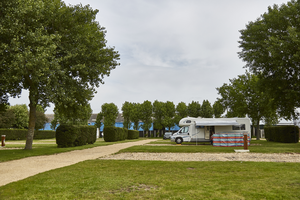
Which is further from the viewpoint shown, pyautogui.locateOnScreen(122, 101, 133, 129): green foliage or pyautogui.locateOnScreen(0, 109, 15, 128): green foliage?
pyautogui.locateOnScreen(122, 101, 133, 129): green foliage

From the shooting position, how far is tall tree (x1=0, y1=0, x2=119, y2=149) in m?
11.8

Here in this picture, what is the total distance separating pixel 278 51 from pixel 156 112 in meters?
49.1

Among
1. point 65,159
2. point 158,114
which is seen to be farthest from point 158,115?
point 65,159

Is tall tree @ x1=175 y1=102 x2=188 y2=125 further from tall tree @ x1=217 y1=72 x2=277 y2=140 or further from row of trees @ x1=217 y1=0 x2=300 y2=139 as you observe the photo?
row of trees @ x1=217 y1=0 x2=300 y2=139

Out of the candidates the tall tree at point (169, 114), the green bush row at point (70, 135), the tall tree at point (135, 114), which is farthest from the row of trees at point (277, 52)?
the tall tree at point (135, 114)

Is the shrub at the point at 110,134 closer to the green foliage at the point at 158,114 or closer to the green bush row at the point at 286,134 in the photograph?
the green bush row at the point at 286,134

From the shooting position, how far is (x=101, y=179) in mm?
5797

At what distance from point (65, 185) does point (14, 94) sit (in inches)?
463

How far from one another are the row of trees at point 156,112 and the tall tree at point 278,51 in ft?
138

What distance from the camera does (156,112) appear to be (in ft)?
212

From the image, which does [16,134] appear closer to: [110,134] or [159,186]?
[110,134]

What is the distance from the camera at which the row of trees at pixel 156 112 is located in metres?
62.5

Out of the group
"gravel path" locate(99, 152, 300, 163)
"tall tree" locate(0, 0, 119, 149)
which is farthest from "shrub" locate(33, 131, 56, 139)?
"gravel path" locate(99, 152, 300, 163)

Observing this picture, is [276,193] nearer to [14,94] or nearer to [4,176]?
[4,176]
